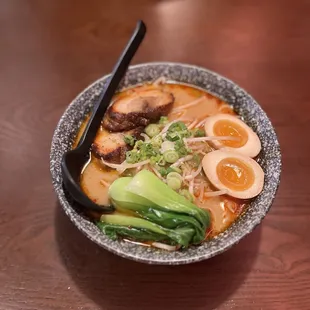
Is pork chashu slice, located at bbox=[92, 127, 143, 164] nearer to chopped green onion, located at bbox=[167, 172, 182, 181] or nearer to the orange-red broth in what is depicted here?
the orange-red broth

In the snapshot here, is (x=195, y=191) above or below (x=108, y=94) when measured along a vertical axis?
below

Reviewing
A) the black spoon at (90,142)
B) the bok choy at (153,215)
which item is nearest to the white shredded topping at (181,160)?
the bok choy at (153,215)

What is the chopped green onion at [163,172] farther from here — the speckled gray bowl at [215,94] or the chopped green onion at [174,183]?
the speckled gray bowl at [215,94]

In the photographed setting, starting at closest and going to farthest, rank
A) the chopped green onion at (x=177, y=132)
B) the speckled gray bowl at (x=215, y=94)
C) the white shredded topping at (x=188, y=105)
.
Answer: the speckled gray bowl at (x=215, y=94)
the chopped green onion at (x=177, y=132)
the white shredded topping at (x=188, y=105)

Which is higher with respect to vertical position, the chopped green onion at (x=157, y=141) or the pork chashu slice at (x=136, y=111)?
the pork chashu slice at (x=136, y=111)

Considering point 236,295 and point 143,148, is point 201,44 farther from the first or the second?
point 236,295

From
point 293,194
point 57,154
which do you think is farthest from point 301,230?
point 57,154

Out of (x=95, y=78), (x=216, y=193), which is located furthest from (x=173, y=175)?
(x=95, y=78)

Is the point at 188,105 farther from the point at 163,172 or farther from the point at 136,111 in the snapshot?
the point at 163,172
